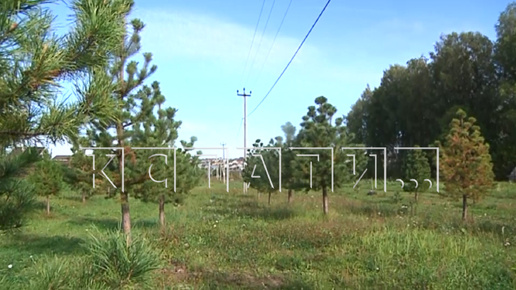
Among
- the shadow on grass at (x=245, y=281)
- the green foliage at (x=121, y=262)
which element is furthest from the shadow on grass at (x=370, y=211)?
the green foliage at (x=121, y=262)

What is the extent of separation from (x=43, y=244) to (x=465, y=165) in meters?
11.8

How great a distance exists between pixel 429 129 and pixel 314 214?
24671mm

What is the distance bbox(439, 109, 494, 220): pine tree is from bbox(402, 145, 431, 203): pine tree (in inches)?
255

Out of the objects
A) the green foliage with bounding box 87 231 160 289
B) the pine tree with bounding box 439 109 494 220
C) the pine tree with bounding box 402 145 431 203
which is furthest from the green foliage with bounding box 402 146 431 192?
the green foliage with bounding box 87 231 160 289

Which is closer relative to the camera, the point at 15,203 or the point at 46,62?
the point at 46,62

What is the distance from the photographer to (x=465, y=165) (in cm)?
1377

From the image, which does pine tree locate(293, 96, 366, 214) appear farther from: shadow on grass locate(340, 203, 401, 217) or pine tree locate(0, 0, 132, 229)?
pine tree locate(0, 0, 132, 229)

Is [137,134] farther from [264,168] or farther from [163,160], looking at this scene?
[264,168]

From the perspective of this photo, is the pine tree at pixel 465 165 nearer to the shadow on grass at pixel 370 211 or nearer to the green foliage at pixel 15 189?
the shadow on grass at pixel 370 211

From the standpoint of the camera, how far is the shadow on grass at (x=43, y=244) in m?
10.6

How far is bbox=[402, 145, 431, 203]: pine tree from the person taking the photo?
67.6 ft

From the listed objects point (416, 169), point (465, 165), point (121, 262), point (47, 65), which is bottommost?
point (121, 262)

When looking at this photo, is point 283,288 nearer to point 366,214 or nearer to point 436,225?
point 436,225

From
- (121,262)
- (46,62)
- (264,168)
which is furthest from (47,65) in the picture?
(264,168)
